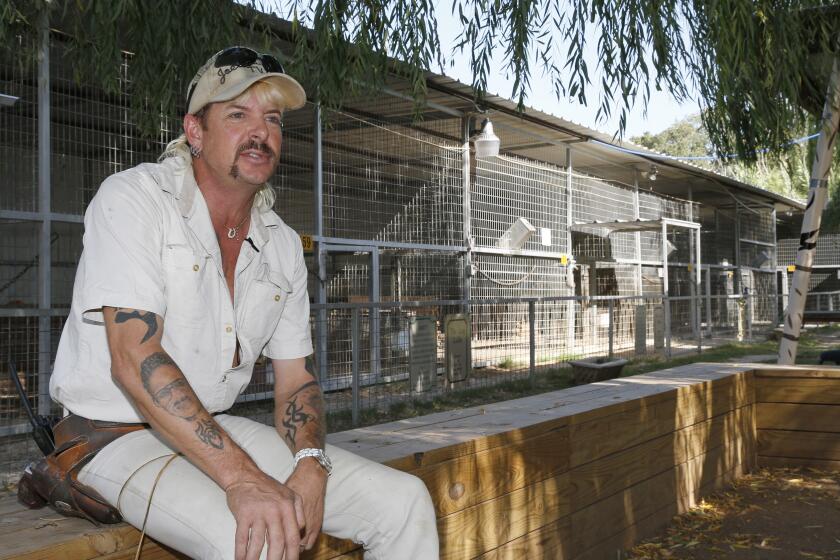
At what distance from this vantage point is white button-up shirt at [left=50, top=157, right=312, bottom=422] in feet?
6.63

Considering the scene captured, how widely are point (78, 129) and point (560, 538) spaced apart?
6563mm

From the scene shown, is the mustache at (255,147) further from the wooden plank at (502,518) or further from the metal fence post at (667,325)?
the metal fence post at (667,325)

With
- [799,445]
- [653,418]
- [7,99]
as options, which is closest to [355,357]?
[7,99]

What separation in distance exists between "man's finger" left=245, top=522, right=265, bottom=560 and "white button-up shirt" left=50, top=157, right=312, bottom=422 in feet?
1.70

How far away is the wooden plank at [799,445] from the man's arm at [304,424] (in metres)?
4.27

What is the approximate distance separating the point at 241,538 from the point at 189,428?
29 centimetres

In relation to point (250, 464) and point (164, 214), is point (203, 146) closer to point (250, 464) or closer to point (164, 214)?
point (164, 214)

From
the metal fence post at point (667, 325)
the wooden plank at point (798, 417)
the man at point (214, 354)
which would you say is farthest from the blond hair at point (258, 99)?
the metal fence post at point (667, 325)

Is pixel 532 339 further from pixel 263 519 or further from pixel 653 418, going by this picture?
pixel 263 519

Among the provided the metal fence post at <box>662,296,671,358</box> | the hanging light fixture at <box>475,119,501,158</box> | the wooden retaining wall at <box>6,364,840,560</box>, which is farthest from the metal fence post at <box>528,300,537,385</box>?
the metal fence post at <box>662,296,671,358</box>

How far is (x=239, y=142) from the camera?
2279mm

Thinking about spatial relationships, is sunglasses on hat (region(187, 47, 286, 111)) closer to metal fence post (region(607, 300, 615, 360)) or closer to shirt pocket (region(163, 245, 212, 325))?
shirt pocket (region(163, 245, 212, 325))

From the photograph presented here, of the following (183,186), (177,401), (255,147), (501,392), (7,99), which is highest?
(7,99)

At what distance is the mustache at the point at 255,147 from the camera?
2275 millimetres
